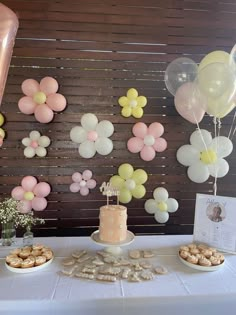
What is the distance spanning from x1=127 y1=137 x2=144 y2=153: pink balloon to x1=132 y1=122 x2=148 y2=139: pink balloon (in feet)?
0.10

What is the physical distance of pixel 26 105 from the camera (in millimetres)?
1725

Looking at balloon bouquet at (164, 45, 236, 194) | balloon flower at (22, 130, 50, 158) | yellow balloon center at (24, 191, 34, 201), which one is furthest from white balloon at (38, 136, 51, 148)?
balloon bouquet at (164, 45, 236, 194)

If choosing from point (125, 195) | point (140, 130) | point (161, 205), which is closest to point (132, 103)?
point (140, 130)

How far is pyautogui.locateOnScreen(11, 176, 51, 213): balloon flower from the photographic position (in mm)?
1781

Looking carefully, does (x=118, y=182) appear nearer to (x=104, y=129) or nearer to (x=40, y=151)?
(x=104, y=129)

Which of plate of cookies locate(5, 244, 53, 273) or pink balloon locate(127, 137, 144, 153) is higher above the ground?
pink balloon locate(127, 137, 144, 153)

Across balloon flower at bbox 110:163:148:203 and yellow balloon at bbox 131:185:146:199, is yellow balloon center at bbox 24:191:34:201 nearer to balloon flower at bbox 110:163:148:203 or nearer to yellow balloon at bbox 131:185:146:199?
balloon flower at bbox 110:163:148:203

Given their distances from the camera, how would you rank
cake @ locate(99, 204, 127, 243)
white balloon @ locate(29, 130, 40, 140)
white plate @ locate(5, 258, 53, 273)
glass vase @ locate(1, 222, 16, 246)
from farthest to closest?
1. white balloon @ locate(29, 130, 40, 140)
2. glass vase @ locate(1, 222, 16, 246)
3. cake @ locate(99, 204, 127, 243)
4. white plate @ locate(5, 258, 53, 273)

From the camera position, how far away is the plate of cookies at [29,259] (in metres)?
1.20

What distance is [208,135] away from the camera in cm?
183

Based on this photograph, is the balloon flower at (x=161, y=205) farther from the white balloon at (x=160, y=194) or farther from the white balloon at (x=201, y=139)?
the white balloon at (x=201, y=139)

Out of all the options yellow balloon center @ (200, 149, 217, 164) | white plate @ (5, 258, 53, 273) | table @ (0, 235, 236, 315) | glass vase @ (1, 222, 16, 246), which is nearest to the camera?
table @ (0, 235, 236, 315)

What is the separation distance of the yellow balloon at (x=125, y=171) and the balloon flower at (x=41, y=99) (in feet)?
1.94

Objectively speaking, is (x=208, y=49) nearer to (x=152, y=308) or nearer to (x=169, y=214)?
(x=169, y=214)
